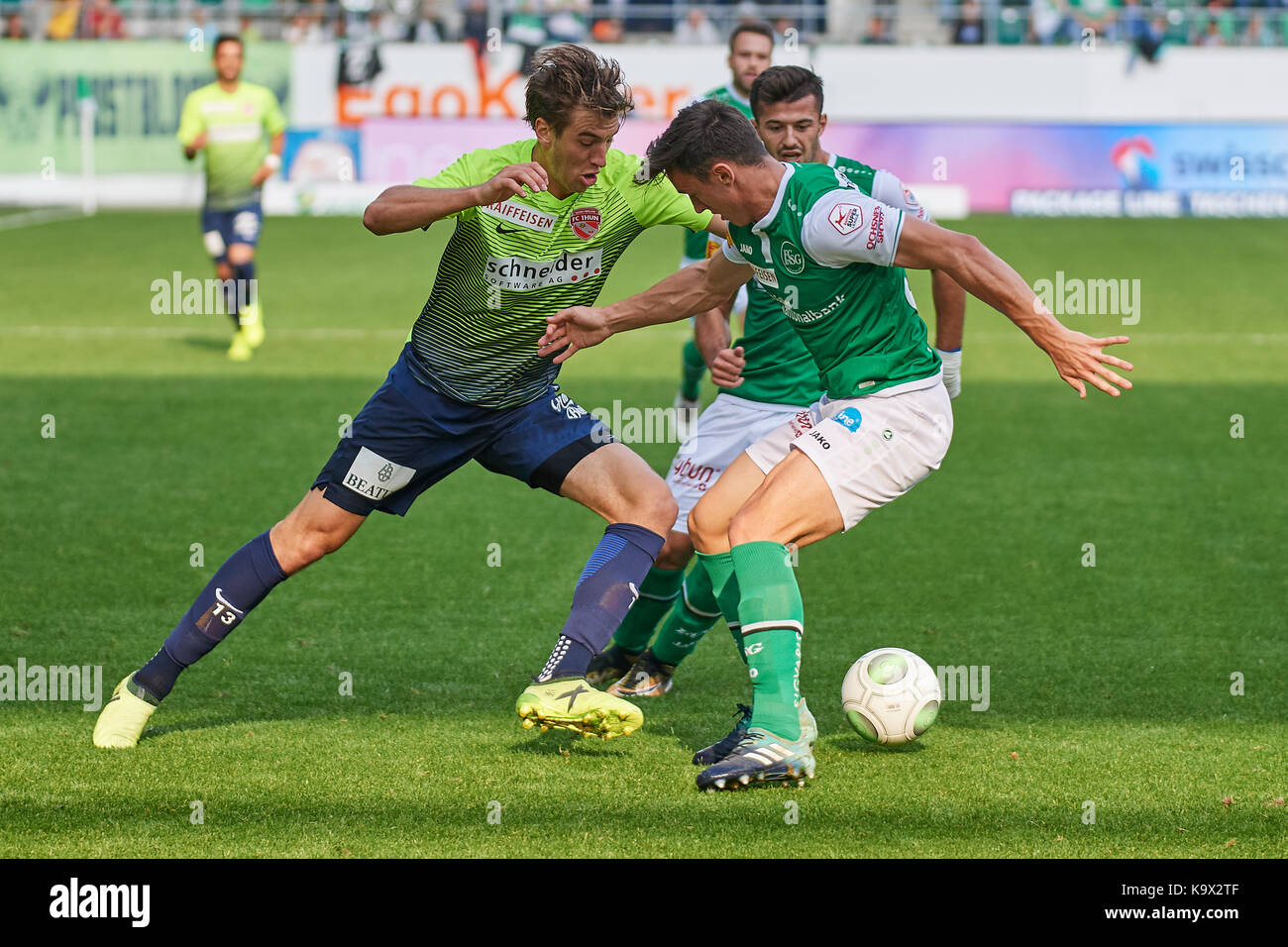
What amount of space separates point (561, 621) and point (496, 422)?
1.64 m

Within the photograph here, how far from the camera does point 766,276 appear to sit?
16.0ft

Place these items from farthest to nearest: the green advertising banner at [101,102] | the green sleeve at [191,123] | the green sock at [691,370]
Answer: the green advertising banner at [101,102] < the green sleeve at [191,123] < the green sock at [691,370]

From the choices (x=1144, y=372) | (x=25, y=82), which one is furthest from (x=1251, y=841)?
(x=25, y=82)

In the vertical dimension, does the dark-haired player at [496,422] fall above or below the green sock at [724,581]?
above

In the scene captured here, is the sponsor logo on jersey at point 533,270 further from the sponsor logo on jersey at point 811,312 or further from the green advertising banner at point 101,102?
the green advertising banner at point 101,102

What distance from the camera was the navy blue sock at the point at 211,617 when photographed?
202 inches

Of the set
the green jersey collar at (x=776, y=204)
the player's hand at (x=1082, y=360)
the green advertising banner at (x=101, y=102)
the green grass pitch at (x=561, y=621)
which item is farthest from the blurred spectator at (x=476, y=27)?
the player's hand at (x=1082, y=360)

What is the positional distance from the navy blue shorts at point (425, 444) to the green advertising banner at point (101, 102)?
24131 mm

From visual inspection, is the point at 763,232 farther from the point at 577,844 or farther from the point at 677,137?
the point at 577,844

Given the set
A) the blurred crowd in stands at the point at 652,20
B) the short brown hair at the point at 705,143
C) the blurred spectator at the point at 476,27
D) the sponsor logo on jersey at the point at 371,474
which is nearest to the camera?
the short brown hair at the point at 705,143

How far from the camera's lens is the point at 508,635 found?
6.42 metres

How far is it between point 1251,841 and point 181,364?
1022 cm

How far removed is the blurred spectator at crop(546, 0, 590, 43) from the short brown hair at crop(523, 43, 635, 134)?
82.0 ft
